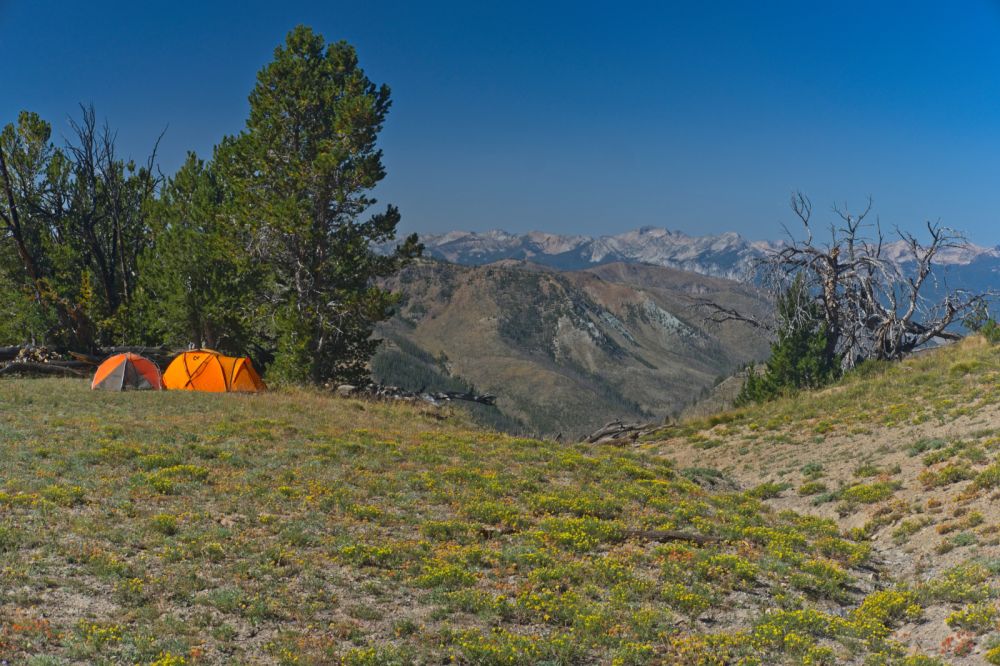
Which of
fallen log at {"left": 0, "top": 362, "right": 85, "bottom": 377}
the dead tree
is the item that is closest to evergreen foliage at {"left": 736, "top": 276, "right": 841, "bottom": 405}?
the dead tree

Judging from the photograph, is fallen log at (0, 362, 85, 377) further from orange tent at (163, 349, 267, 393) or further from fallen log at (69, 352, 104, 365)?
orange tent at (163, 349, 267, 393)

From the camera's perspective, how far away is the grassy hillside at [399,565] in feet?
29.0

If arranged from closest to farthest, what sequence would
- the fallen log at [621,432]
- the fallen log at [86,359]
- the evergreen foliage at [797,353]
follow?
1. the fallen log at [621,432]
2. the fallen log at [86,359]
3. the evergreen foliage at [797,353]

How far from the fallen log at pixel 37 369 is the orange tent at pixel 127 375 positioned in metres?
4.64

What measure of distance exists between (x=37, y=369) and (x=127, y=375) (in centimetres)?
712

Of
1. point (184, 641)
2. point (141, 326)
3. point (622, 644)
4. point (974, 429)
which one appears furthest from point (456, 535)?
point (141, 326)

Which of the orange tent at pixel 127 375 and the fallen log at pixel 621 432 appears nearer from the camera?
the orange tent at pixel 127 375

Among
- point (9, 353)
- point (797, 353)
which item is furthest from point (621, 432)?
point (9, 353)

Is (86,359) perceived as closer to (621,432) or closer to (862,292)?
(621,432)

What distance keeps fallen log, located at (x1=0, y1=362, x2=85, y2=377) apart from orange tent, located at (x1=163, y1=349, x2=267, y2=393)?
5339 millimetres

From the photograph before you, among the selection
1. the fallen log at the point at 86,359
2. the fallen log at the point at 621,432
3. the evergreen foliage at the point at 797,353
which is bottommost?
the fallen log at the point at 621,432

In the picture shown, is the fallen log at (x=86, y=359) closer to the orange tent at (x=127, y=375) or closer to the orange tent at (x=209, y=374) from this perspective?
the orange tent at (x=127, y=375)

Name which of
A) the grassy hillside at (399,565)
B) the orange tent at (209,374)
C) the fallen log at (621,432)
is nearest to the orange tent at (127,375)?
the orange tent at (209,374)

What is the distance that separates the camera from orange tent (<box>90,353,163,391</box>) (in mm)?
29469
